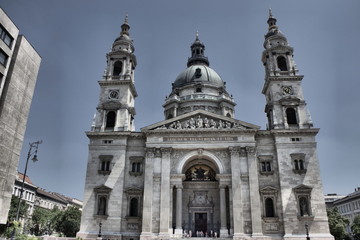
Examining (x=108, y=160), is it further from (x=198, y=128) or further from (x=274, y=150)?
(x=274, y=150)

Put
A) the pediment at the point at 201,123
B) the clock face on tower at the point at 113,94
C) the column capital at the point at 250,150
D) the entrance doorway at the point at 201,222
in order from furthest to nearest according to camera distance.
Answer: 1. the clock face on tower at the point at 113,94
2. the pediment at the point at 201,123
3. the entrance doorway at the point at 201,222
4. the column capital at the point at 250,150

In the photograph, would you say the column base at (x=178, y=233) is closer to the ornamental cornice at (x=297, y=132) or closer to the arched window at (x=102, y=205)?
the arched window at (x=102, y=205)

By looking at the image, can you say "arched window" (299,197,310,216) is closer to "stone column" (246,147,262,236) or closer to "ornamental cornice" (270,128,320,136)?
"stone column" (246,147,262,236)

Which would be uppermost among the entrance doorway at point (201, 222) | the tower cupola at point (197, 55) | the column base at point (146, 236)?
the tower cupola at point (197, 55)

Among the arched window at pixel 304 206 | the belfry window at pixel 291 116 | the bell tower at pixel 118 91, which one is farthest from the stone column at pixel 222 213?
the bell tower at pixel 118 91

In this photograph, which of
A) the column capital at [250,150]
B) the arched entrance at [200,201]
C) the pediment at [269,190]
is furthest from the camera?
the arched entrance at [200,201]

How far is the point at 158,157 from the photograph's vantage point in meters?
35.2

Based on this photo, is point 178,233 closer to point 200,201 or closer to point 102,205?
point 200,201

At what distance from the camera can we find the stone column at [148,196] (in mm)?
31972

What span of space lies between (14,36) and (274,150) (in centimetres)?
2849

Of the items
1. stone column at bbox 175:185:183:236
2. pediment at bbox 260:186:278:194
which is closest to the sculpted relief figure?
stone column at bbox 175:185:183:236

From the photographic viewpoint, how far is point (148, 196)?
33312mm

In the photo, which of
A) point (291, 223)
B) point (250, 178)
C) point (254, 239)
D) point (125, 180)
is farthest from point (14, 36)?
point (291, 223)

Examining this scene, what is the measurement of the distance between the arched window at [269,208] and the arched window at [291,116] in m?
9.84
